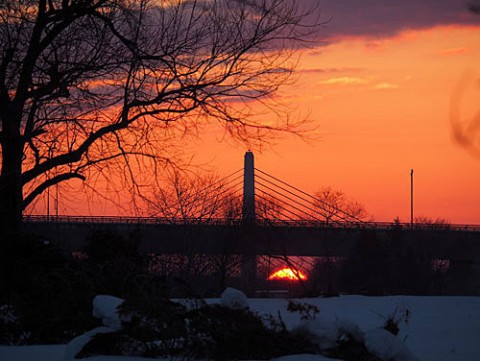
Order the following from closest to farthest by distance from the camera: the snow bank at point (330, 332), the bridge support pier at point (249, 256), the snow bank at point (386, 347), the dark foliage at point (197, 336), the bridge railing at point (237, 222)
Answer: the snow bank at point (386, 347) < the dark foliage at point (197, 336) < the snow bank at point (330, 332) < the bridge support pier at point (249, 256) < the bridge railing at point (237, 222)

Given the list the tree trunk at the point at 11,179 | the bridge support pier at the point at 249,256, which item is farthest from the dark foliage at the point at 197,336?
the bridge support pier at the point at 249,256

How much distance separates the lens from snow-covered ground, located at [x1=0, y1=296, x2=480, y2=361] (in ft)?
25.3

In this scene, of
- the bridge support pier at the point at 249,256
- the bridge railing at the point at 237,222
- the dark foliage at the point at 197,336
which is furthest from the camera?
the bridge railing at the point at 237,222

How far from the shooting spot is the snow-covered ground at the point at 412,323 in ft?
25.3

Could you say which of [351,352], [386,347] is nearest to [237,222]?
[351,352]

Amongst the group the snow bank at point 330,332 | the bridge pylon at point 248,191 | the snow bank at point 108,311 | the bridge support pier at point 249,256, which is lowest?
the snow bank at point 330,332

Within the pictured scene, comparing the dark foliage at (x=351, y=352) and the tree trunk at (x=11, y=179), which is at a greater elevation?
the tree trunk at (x=11, y=179)

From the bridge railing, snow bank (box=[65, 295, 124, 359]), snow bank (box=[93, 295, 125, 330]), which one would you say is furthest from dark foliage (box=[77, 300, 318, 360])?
the bridge railing

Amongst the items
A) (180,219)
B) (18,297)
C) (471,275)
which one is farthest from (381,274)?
(18,297)

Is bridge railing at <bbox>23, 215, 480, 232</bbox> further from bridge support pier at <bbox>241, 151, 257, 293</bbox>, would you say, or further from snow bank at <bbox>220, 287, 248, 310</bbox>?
snow bank at <bbox>220, 287, 248, 310</bbox>

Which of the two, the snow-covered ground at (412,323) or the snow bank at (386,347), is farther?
the snow-covered ground at (412,323)

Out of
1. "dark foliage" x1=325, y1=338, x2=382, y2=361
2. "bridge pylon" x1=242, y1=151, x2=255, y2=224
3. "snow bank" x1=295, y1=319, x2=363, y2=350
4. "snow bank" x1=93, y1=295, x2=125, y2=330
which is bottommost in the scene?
"dark foliage" x1=325, y1=338, x2=382, y2=361

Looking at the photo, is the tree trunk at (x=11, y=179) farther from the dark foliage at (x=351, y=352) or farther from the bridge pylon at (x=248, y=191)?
the bridge pylon at (x=248, y=191)

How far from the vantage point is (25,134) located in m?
16.2
